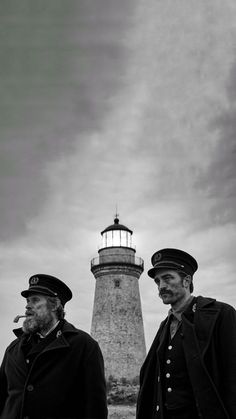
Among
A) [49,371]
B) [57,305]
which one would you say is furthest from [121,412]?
[49,371]

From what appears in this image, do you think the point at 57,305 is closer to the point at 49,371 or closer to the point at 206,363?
the point at 49,371

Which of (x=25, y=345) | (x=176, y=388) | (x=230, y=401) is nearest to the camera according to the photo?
(x=230, y=401)

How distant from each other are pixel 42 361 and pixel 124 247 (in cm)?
2661

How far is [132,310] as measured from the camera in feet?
99.9

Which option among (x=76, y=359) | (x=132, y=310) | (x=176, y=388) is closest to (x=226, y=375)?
(x=176, y=388)

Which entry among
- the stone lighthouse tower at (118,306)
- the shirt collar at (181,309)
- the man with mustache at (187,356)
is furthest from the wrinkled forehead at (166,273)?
the stone lighthouse tower at (118,306)

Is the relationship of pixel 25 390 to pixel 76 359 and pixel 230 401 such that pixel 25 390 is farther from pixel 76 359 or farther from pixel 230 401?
pixel 230 401

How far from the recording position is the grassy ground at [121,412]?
1125 inches

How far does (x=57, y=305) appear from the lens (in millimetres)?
6059

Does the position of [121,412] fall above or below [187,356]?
above

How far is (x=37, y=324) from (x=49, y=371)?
1.80ft

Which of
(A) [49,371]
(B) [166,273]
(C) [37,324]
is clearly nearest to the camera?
(A) [49,371]

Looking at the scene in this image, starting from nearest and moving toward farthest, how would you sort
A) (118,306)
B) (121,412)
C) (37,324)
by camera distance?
(37,324) < (121,412) < (118,306)

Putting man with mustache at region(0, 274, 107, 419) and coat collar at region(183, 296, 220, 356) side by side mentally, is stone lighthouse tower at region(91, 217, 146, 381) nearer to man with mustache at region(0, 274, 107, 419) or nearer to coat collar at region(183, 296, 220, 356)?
man with mustache at region(0, 274, 107, 419)
